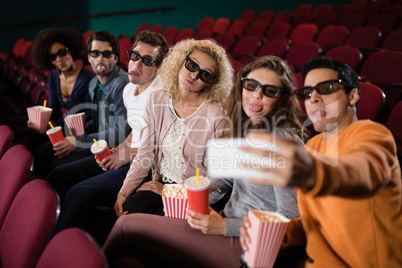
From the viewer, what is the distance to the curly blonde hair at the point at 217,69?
1.61 m

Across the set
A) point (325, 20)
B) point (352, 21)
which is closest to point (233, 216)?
point (352, 21)

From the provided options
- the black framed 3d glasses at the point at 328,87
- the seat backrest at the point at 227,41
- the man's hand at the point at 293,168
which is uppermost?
the seat backrest at the point at 227,41

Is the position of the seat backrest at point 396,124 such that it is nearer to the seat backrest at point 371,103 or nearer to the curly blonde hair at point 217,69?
the seat backrest at point 371,103

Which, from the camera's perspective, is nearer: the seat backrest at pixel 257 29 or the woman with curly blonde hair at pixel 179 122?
the woman with curly blonde hair at pixel 179 122

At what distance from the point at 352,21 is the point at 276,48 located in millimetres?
2031

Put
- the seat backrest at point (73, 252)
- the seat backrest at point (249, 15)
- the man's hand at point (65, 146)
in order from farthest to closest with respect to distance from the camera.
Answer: the seat backrest at point (249, 15) → the man's hand at point (65, 146) → the seat backrest at point (73, 252)

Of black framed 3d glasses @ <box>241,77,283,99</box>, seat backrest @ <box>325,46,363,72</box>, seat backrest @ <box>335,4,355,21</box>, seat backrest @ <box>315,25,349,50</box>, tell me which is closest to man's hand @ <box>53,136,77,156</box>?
black framed 3d glasses @ <box>241,77,283,99</box>

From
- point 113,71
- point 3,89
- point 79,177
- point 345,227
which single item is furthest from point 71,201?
point 3,89

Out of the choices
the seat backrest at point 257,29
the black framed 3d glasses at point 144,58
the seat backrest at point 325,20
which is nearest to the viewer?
the black framed 3d glasses at point 144,58

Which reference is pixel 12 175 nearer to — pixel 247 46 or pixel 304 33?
pixel 247 46

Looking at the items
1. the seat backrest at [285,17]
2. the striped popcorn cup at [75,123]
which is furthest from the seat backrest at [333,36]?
the striped popcorn cup at [75,123]

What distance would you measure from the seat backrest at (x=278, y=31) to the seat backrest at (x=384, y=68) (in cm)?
272

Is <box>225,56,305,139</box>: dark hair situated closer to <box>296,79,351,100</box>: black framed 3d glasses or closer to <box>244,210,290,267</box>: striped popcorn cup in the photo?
<box>296,79,351,100</box>: black framed 3d glasses

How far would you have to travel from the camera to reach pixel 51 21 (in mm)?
7766
